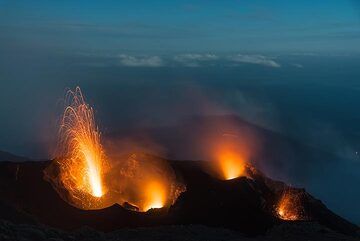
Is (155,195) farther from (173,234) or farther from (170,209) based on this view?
(173,234)

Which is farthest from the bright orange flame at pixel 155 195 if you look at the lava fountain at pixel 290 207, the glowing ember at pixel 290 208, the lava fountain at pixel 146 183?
the glowing ember at pixel 290 208

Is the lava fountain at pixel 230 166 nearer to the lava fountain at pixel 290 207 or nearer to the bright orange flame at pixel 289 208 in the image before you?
the lava fountain at pixel 290 207

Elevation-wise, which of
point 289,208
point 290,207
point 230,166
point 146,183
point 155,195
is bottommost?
point 289,208

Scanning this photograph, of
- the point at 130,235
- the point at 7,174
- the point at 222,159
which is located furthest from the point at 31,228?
the point at 222,159

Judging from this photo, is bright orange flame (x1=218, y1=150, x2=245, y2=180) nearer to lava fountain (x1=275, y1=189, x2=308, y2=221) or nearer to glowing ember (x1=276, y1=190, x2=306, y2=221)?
lava fountain (x1=275, y1=189, x2=308, y2=221)

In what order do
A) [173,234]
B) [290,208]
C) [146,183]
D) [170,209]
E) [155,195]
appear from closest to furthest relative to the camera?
1. [173,234]
2. [170,209]
3. [155,195]
4. [146,183]
5. [290,208]

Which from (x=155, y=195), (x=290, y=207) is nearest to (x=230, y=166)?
(x=290, y=207)
